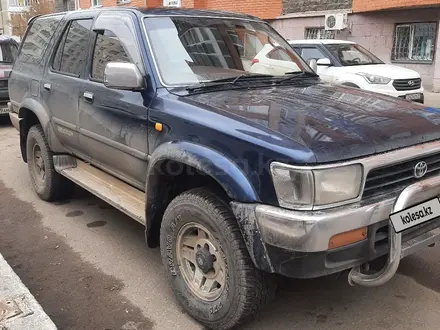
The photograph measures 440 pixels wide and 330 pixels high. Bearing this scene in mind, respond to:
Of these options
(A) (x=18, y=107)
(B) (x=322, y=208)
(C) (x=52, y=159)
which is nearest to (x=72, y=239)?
(C) (x=52, y=159)

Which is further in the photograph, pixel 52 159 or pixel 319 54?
pixel 319 54

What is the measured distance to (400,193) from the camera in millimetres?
2496

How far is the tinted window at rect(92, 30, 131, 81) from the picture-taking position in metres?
3.66

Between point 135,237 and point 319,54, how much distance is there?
7025 mm

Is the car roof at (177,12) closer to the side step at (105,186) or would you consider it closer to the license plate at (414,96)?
the side step at (105,186)

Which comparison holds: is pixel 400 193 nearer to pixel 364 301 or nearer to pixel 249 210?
pixel 249 210

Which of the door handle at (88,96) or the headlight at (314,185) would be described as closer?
the headlight at (314,185)

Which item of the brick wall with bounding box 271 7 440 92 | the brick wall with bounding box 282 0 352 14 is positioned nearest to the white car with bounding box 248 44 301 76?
the brick wall with bounding box 271 7 440 92

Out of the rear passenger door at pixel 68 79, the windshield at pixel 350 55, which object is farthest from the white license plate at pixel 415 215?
the windshield at pixel 350 55

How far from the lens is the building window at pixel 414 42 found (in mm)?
12380

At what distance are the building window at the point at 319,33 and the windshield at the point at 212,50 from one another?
11.0 metres

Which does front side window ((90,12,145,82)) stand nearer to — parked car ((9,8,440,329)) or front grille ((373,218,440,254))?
parked car ((9,8,440,329))

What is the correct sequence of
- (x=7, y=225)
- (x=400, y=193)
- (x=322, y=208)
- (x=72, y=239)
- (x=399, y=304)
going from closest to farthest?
(x=322, y=208), (x=400, y=193), (x=399, y=304), (x=72, y=239), (x=7, y=225)

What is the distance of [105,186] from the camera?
401cm
